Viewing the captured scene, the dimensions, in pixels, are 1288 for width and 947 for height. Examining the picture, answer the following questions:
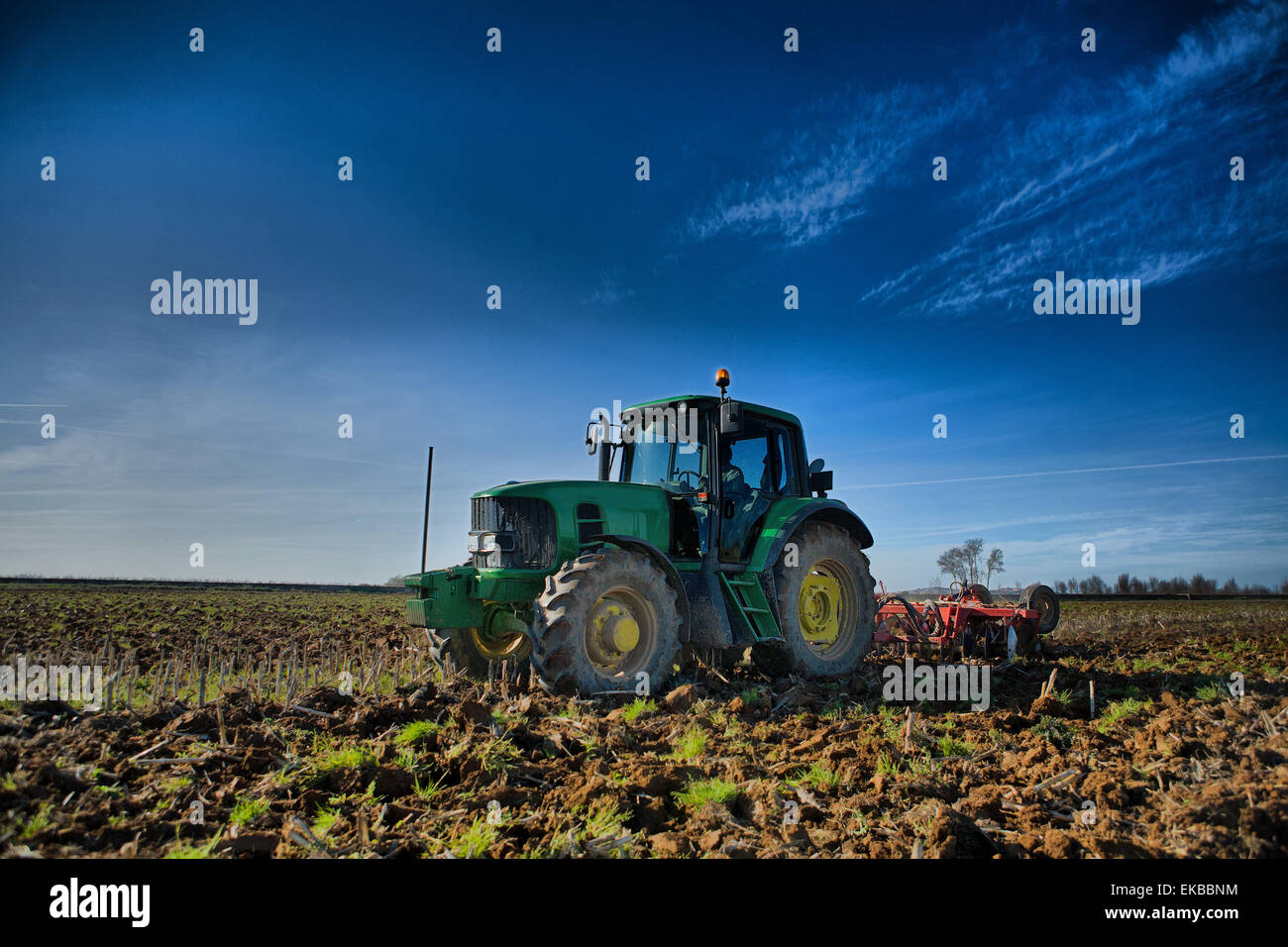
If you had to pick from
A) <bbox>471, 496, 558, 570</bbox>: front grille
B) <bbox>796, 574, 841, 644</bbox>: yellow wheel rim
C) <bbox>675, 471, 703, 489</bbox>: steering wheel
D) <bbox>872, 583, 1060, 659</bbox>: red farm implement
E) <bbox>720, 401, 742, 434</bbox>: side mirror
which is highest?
<bbox>720, 401, 742, 434</bbox>: side mirror

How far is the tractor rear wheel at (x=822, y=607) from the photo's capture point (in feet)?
26.8

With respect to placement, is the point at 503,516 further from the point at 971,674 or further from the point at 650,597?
the point at 971,674

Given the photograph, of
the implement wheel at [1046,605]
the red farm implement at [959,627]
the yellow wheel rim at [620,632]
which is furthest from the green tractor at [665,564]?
the implement wheel at [1046,605]

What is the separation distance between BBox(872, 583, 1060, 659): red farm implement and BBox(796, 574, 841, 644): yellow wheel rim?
39.1 inches

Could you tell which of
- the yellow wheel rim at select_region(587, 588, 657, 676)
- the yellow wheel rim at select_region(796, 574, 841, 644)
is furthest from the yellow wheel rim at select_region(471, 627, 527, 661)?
the yellow wheel rim at select_region(796, 574, 841, 644)

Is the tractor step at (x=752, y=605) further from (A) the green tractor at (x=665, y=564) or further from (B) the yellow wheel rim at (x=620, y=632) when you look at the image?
(B) the yellow wheel rim at (x=620, y=632)

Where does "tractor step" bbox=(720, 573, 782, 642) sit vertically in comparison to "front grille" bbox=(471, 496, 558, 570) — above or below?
below

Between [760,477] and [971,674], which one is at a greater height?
[760,477]

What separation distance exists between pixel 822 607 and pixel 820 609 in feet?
0.16

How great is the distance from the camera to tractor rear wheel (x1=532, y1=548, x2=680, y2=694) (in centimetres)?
618

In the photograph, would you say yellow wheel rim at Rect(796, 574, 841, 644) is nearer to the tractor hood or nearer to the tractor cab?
the tractor cab
